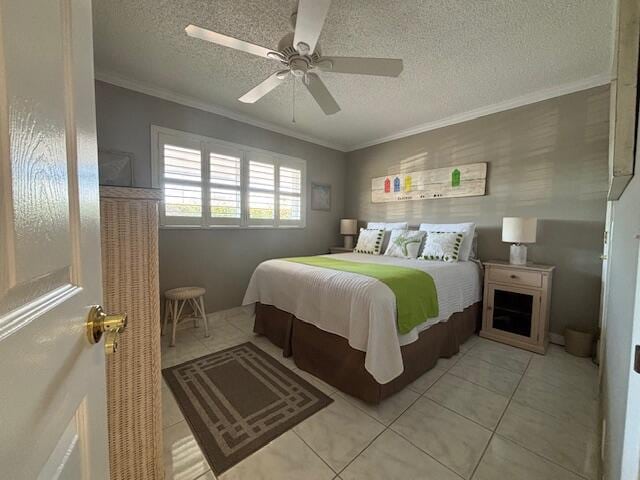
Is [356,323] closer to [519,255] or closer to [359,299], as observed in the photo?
[359,299]

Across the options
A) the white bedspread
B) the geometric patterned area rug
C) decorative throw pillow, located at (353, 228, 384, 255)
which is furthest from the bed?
decorative throw pillow, located at (353, 228, 384, 255)

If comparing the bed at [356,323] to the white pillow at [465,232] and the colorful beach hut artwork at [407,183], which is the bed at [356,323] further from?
the colorful beach hut artwork at [407,183]

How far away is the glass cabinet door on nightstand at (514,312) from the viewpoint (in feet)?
8.01

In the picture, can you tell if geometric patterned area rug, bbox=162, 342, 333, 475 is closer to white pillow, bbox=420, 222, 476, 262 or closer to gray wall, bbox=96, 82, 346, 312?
gray wall, bbox=96, 82, 346, 312

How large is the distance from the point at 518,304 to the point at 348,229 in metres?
2.45

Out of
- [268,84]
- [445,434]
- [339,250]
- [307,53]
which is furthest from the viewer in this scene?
[339,250]

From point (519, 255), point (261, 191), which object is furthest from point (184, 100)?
point (519, 255)

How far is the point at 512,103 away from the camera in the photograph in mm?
2805

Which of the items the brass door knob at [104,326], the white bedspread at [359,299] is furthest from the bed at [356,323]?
the brass door knob at [104,326]

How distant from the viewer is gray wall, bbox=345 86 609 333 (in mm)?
2404

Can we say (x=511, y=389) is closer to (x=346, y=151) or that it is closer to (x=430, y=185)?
(x=430, y=185)

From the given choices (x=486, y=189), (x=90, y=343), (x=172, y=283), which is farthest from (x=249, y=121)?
(x=90, y=343)

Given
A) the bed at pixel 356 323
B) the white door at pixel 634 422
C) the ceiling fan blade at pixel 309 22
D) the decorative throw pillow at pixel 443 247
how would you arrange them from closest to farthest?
the white door at pixel 634 422 < the ceiling fan blade at pixel 309 22 < the bed at pixel 356 323 < the decorative throw pillow at pixel 443 247

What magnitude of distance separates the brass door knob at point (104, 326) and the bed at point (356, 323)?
4.38ft
